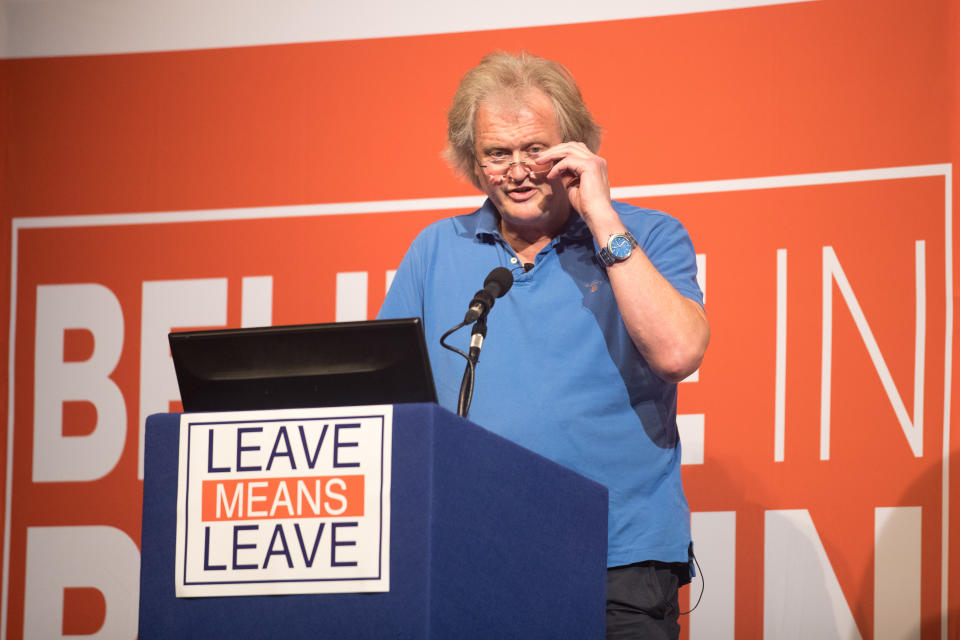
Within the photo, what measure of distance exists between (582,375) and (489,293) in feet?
0.74

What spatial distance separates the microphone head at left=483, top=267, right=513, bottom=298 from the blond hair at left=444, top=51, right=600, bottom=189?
1.33 feet

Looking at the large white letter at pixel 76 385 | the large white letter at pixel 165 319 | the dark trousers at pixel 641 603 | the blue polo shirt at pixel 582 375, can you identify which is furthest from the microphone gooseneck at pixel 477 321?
the large white letter at pixel 76 385

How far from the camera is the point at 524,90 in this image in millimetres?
1990

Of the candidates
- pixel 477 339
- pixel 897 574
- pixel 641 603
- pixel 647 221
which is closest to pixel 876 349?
pixel 897 574

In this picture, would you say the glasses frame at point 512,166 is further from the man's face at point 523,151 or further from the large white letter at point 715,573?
the large white letter at point 715,573

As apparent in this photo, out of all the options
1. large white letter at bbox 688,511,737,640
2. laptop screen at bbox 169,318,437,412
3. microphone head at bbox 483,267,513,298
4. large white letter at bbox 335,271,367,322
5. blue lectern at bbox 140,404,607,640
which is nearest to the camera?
blue lectern at bbox 140,404,607,640

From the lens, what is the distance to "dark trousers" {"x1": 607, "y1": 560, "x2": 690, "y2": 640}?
1587 millimetres

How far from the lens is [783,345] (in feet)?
9.20

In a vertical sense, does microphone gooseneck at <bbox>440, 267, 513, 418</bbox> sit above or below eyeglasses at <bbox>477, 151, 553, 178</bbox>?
below

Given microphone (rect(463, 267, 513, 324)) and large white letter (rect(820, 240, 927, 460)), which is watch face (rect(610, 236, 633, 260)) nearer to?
microphone (rect(463, 267, 513, 324))

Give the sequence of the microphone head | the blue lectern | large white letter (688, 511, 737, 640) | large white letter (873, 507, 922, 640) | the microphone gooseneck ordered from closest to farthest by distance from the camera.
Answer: the blue lectern → the microphone gooseneck → the microphone head → large white letter (873, 507, 922, 640) → large white letter (688, 511, 737, 640)

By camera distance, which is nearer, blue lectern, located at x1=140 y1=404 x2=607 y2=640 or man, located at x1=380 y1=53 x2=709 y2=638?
blue lectern, located at x1=140 y1=404 x2=607 y2=640

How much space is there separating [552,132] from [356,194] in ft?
4.47

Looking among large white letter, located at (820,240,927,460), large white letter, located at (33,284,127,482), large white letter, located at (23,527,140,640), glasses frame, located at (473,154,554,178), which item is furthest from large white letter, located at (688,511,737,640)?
large white letter, located at (33,284,127,482)
